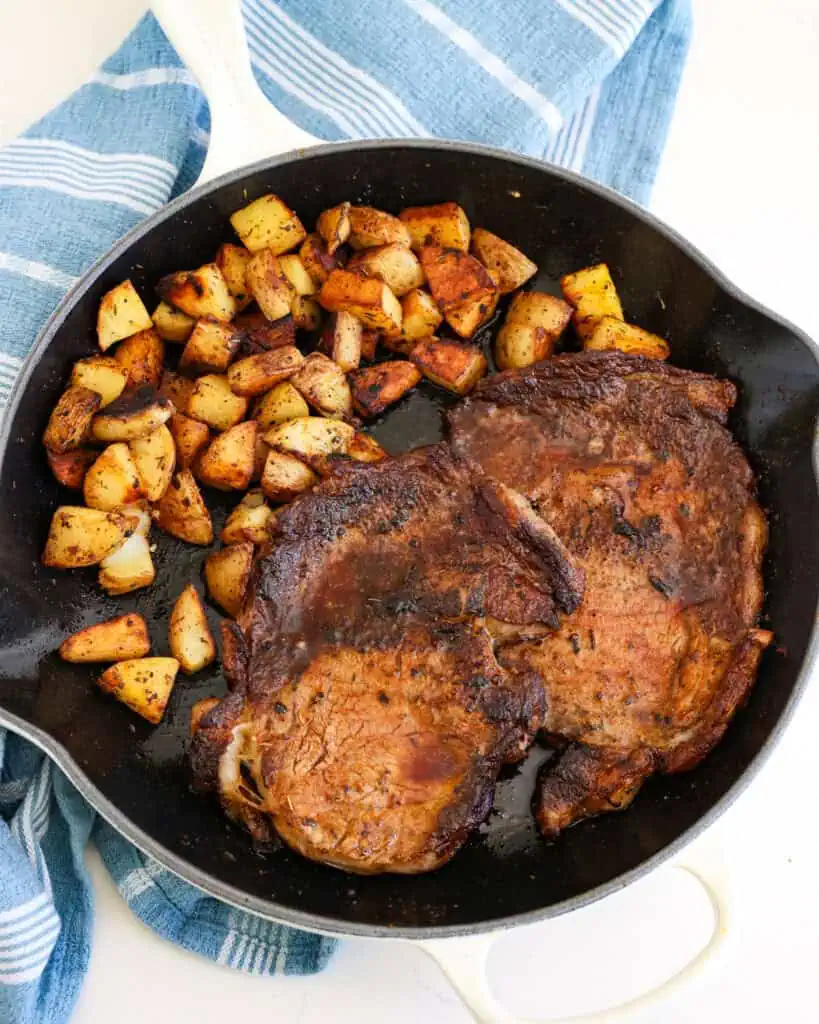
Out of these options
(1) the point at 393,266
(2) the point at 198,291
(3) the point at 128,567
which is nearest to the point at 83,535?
(3) the point at 128,567

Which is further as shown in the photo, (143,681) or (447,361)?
(447,361)

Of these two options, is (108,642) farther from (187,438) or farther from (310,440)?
(310,440)

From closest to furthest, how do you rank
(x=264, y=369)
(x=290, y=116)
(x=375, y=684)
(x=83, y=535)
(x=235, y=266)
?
1. (x=375, y=684)
2. (x=83, y=535)
3. (x=264, y=369)
4. (x=235, y=266)
5. (x=290, y=116)

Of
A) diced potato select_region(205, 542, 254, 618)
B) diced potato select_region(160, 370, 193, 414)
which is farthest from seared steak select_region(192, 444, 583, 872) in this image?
diced potato select_region(160, 370, 193, 414)

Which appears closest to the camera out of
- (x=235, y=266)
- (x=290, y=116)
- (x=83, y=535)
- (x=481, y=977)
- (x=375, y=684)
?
(x=481, y=977)

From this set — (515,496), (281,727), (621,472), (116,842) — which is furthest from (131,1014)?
(621,472)

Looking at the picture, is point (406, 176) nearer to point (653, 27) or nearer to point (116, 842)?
point (653, 27)
